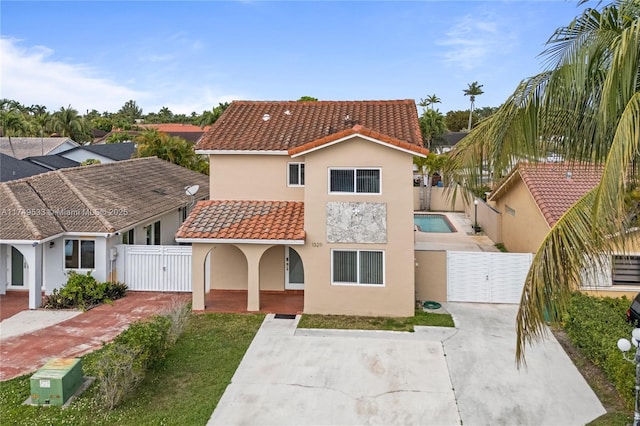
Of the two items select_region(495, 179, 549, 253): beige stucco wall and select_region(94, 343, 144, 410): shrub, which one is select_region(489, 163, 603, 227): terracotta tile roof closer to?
select_region(495, 179, 549, 253): beige stucco wall

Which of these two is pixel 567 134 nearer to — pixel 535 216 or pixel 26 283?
pixel 535 216

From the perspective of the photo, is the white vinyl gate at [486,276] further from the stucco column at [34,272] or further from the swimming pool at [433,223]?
the stucco column at [34,272]

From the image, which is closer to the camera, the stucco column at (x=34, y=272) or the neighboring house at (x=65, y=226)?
the stucco column at (x=34, y=272)

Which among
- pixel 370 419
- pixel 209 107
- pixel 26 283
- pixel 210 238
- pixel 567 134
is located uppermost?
pixel 209 107

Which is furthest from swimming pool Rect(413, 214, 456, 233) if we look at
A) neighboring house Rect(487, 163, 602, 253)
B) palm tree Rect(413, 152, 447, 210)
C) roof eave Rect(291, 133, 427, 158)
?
roof eave Rect(291, 133, 427, 158)

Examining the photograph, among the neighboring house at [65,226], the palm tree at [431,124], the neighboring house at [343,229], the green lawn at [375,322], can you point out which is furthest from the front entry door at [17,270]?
the palm tree at [431,124]

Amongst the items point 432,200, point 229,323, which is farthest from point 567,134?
point 432,200
